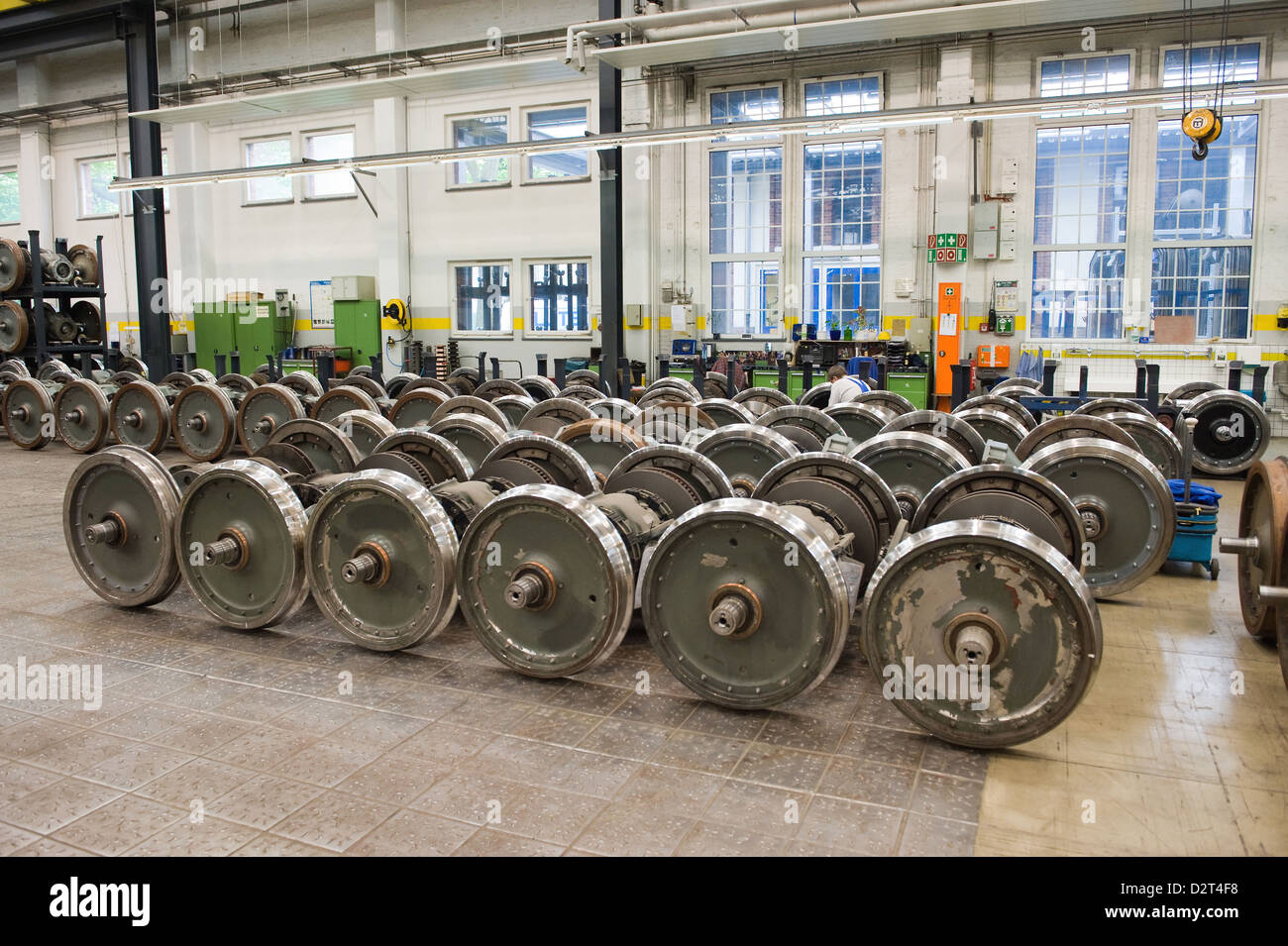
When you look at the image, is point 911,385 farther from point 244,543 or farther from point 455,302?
point 244,543

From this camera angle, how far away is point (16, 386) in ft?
36.9

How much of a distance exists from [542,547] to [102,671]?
2114 mm

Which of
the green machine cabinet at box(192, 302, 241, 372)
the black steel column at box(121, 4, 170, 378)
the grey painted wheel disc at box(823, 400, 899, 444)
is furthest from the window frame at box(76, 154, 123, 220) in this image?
the grey painted wheel disc at box(823, 400, 899, 444)

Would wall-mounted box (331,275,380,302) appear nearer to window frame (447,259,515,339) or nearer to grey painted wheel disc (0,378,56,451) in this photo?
window frame (447,259,515,339)

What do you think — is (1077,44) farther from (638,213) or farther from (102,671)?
(102,671)

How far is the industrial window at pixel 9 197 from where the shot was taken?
21.0 metres

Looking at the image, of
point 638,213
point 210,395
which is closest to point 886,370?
point 638,213

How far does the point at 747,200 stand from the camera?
1463cm

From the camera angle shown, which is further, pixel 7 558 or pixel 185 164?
pixel 185 164

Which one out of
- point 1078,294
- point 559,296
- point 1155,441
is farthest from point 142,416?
point 1078,294

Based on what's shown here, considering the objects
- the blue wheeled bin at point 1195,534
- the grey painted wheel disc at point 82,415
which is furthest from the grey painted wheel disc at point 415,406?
the blue wheeled bin at point 1195,534

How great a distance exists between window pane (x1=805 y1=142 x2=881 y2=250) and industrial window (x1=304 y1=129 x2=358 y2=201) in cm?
850

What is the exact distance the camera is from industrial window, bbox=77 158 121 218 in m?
19.6

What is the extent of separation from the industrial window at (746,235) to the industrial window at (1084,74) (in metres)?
3.86
